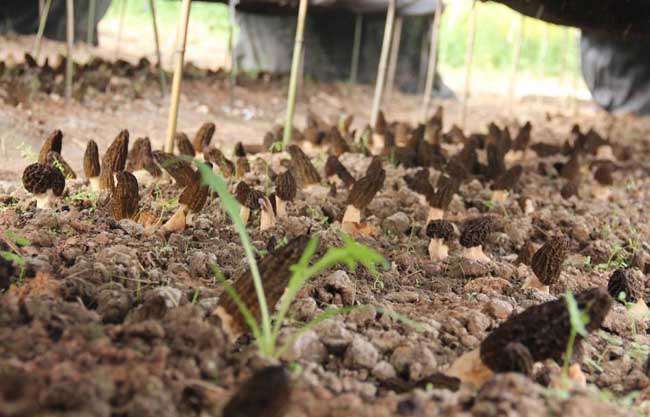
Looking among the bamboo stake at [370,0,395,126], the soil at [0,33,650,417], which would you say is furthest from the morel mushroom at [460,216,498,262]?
the bamboo stake at [370,0,395,126]

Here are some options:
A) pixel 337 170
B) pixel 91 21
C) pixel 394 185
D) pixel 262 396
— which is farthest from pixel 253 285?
pixel 91 21

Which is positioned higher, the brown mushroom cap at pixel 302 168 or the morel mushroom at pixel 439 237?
the brown mushroom cap at pixel 302 168

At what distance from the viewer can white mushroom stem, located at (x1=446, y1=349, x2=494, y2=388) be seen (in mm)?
1598

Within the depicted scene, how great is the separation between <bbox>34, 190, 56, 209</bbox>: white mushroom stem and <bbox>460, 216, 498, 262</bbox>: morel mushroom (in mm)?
1654

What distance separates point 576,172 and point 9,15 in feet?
30.0

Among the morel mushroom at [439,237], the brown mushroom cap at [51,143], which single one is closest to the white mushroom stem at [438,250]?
the morel mushroom at [439,237]

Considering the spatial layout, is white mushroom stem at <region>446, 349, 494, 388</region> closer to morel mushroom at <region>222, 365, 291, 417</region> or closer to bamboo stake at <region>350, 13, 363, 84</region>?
morel mushroom at <region>222, 365, 291, 417</region>

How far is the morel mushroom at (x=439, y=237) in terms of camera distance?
2.76 m

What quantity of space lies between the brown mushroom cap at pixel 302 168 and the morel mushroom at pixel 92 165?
39.3 inches

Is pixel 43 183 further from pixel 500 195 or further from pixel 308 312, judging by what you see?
pixel 500 195

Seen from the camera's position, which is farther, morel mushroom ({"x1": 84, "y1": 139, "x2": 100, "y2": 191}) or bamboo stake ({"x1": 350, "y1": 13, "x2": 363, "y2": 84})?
bamboo stake ({"x1": 350, "y1": 13, "x2": 363, "y2": 84})

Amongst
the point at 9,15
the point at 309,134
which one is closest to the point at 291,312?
the point at 309,134

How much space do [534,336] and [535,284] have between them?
96 cm

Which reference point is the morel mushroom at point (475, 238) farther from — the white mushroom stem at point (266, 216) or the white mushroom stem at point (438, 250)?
the white mushroom stem at point (266, 216)
